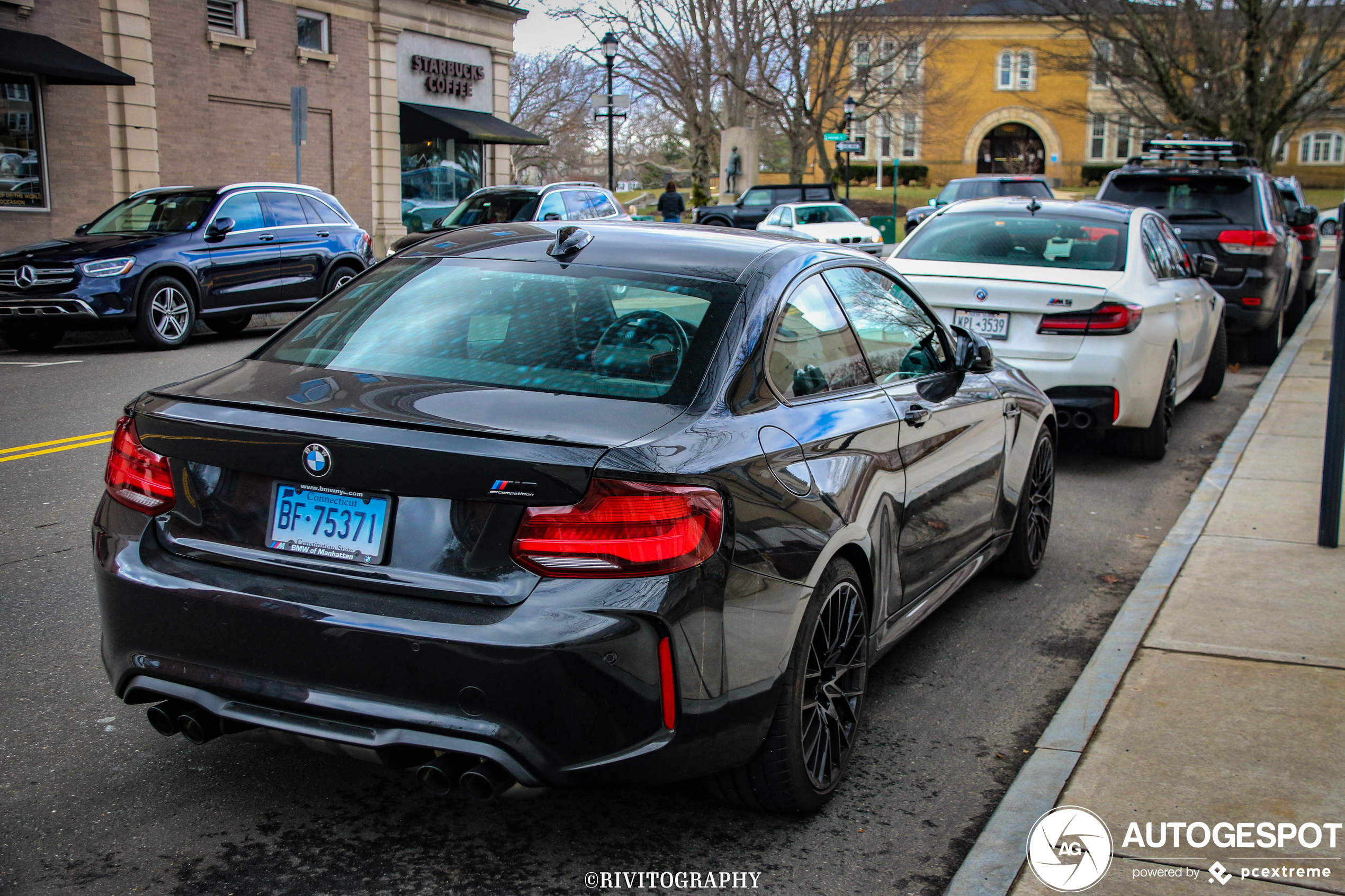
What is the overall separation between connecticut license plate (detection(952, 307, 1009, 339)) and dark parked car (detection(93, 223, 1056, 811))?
431cm

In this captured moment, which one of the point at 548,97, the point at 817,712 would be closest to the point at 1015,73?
the point at 548,97

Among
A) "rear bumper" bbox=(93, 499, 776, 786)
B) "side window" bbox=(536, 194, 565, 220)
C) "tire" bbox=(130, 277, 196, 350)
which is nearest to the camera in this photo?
"rear bumper" bbox=(93, 499, 776, 786)

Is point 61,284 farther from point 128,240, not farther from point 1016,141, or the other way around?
point 1016,141

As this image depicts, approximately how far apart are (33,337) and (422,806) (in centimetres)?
1214

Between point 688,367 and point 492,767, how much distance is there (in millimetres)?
1168

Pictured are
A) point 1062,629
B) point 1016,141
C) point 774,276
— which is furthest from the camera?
point 1016,141

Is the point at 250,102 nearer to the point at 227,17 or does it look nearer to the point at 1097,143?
the point at 227,17

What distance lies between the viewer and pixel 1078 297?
7.88 metres

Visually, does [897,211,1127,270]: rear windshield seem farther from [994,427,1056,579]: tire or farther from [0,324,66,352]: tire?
[0,324,66,352]: tire

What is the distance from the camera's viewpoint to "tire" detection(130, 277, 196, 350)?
1339 cm

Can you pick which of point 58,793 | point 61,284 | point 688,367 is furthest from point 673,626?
point 61,284

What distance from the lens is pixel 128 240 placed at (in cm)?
1359

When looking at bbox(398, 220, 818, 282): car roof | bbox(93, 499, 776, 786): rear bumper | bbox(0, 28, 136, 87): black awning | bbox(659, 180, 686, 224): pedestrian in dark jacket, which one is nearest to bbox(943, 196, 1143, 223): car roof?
bbox(398, 220, 818, 282): car roof

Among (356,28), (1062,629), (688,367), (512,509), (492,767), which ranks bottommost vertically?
(1062,629)
